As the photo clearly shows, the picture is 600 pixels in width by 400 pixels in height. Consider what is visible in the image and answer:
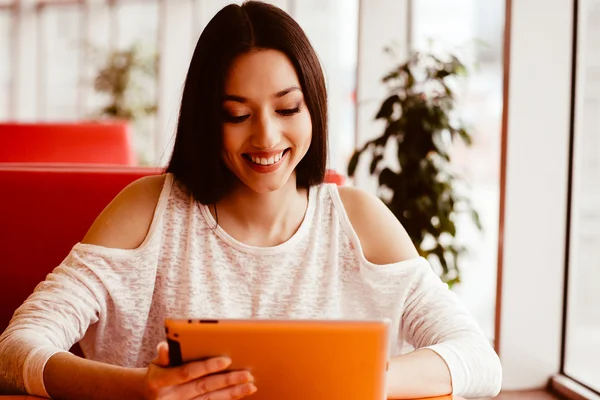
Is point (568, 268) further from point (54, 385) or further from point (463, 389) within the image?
point (54, 385)

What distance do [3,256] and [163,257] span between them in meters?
0.52

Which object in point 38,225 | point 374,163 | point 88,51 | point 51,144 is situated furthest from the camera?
point 88,51

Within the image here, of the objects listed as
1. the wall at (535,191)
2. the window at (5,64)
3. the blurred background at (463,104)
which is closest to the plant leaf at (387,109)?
the blurred background at (463,104)

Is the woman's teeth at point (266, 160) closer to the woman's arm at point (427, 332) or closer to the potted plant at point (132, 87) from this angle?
the woman's arm at point (427, 332)

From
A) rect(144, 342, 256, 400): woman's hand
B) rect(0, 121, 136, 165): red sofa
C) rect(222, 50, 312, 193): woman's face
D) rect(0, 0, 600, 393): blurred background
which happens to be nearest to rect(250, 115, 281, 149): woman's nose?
rect(222, 50, 312, 193): woman's face

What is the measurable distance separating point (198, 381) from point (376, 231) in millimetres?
581

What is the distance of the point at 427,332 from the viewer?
4.09 ft

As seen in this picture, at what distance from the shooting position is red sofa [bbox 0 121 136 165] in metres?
3.41

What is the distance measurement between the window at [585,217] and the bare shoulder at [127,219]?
2.01 m

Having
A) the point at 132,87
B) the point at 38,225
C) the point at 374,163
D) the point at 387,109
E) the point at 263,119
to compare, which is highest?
the point at 132,87

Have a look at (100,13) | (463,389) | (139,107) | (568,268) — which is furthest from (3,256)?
(100,13)

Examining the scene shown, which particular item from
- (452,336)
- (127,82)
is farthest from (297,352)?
(127,82)

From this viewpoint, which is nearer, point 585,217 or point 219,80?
point 219,80

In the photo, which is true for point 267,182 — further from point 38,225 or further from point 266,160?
point 38,225
